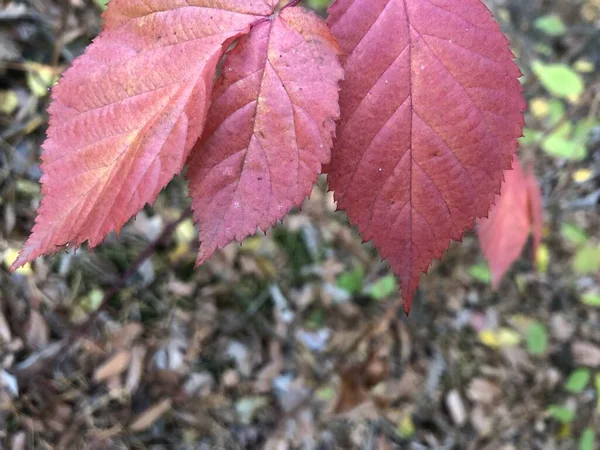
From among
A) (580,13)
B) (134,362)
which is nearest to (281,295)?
(134,362)

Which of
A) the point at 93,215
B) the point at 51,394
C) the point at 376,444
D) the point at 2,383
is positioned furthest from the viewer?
the point at 376,444

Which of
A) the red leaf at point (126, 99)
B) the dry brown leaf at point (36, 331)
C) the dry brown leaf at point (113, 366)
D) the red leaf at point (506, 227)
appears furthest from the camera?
the dry brown leaf at point (113, 366)

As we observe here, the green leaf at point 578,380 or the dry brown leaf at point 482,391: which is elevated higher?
the green leaf at point 578,380

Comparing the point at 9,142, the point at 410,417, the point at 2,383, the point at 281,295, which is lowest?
the point at 410,417

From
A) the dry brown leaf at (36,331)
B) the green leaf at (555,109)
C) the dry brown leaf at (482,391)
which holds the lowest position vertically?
the dry brown leaf at (482,391)

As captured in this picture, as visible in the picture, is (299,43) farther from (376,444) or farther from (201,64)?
(376,444)

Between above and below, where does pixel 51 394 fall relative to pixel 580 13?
below

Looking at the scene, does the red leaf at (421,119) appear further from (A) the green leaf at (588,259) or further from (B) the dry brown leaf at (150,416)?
(A) the green leaf at (588,259)

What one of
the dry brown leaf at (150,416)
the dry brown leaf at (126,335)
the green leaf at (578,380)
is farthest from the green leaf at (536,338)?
the dry brown leaf at (126,335)
